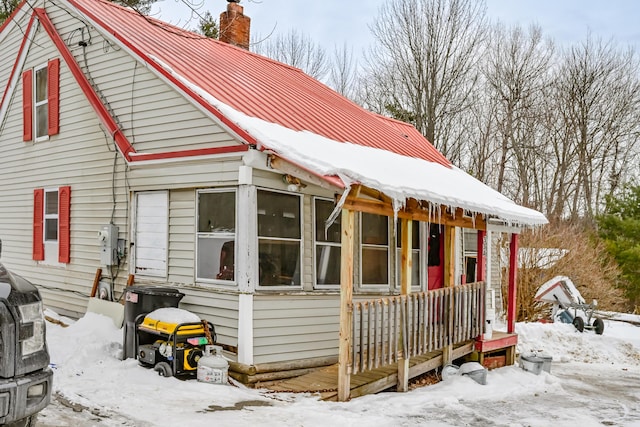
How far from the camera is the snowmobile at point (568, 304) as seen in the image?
47.9 feet

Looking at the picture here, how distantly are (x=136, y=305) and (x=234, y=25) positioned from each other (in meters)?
8.18

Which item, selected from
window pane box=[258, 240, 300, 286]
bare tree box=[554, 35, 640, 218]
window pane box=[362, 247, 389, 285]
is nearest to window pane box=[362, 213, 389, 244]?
window pane box=[362, 247, 389, 285]

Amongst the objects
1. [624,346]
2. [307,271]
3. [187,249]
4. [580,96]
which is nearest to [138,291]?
[187,249]

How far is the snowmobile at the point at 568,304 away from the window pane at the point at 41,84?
523 inches

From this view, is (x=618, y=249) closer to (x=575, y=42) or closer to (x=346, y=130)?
(x=575, y=42)

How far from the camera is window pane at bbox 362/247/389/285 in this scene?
994 centimetres

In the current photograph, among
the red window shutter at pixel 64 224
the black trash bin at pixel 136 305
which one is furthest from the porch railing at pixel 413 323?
the red window shutter at pixel 64 224

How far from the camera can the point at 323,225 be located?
29.0ft

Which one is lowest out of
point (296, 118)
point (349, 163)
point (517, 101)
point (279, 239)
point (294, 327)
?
point (294, 327)

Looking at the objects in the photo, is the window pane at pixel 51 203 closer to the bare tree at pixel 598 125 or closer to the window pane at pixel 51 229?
the window pane at pixel 51 229

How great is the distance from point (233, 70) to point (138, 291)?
4781mm

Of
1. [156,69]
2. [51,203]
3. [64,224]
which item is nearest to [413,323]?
[156,69]

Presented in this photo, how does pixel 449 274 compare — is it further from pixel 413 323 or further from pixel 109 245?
pixel 109 245

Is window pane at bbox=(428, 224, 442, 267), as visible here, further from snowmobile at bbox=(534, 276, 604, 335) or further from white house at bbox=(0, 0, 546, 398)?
snowmobile at bbox=(534, 276, 604, 335)
